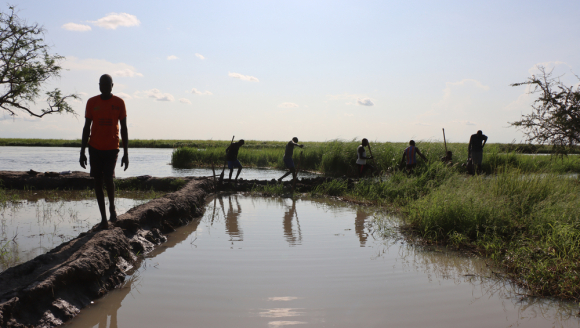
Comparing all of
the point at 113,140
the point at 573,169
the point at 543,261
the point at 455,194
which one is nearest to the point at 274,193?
the point at 455,194

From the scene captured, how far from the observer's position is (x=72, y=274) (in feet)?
10.8

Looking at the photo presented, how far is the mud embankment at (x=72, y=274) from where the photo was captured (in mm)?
2809

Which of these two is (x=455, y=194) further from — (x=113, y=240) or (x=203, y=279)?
(x=113, y=240)

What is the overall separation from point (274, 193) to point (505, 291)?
Answer: 748 cm

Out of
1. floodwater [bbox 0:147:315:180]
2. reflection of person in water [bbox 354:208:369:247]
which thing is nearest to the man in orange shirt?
reflection of person in water [bbox 354:208:369:247]

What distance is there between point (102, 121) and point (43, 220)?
3285 mm

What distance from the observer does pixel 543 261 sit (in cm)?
414

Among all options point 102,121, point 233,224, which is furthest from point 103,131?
point 233,224

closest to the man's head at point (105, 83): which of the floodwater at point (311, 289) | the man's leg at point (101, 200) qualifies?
the man's leg at point (101, 200)

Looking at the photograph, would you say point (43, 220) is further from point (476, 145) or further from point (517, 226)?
point (476, 145)

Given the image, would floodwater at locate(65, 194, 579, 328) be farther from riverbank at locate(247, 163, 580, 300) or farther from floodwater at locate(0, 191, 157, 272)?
floodwater at locate(0, 191, 157, 272)

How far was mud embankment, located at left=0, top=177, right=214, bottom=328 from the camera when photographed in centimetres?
281

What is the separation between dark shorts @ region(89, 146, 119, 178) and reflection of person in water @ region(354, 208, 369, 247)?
11.6ft

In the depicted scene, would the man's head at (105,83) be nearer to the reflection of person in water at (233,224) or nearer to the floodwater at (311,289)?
the floodwater at (311,289)
